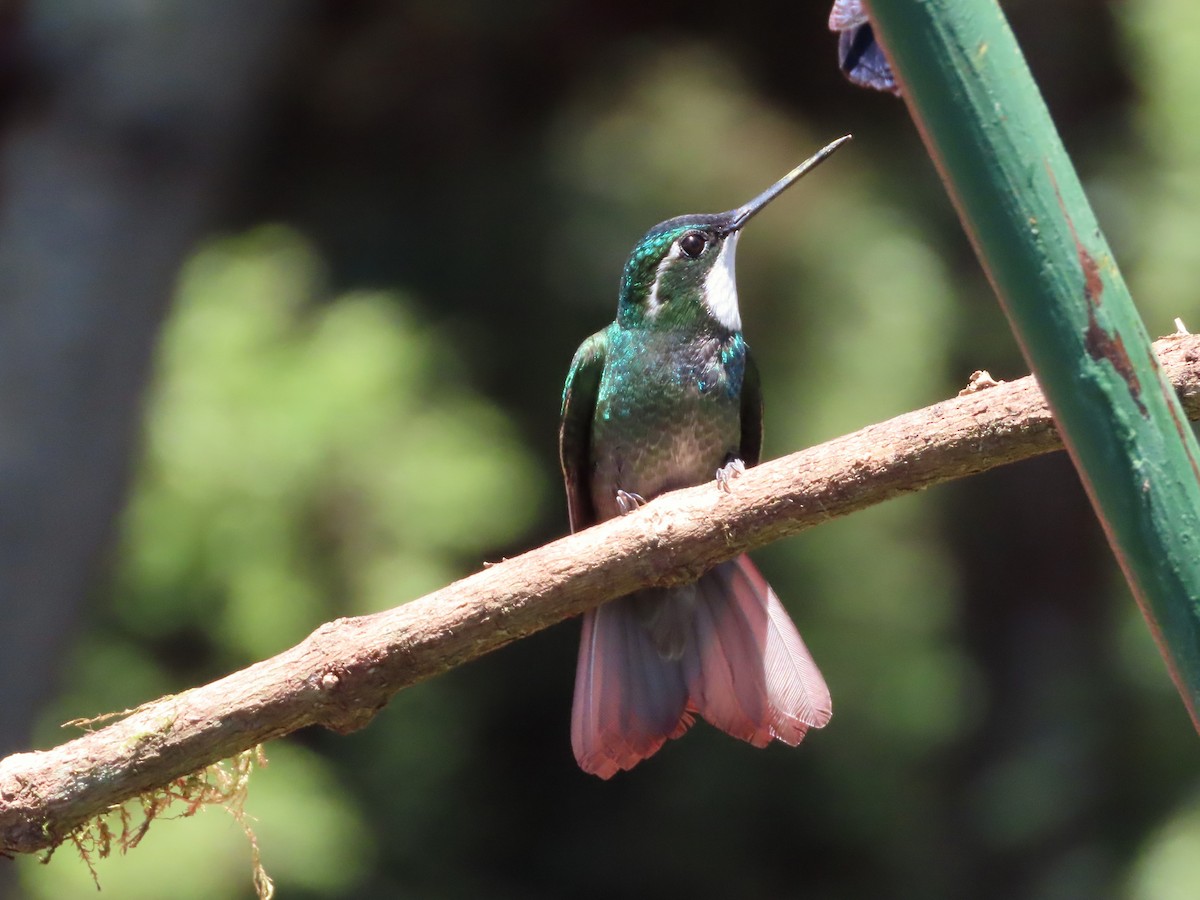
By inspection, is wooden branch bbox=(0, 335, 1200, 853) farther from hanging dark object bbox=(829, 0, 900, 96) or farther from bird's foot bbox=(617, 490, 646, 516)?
bird's foot bbox=(617, 490, 646, 516)

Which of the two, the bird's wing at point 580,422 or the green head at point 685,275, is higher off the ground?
Answer: the green head at point 685,275

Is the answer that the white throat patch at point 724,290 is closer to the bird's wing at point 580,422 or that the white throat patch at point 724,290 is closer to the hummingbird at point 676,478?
the hummingbird at point 676,478

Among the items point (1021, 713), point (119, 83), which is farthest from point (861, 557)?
point (119, 83)

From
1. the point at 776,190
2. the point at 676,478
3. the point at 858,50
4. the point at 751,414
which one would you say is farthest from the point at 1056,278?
the point at 751,414

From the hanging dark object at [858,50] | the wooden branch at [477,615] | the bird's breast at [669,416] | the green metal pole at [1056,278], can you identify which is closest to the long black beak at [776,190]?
the bird's breast at [669,416]

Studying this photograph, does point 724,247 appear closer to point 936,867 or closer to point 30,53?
point 30,53

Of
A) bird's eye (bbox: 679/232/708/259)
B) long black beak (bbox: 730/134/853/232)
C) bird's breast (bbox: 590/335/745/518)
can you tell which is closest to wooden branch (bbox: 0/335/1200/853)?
long black beak (bbox: 730/134/853/232)

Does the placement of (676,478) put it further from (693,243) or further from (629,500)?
(693,243)
